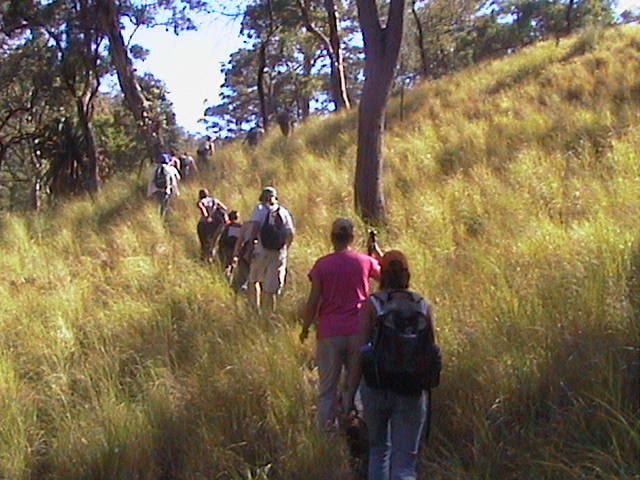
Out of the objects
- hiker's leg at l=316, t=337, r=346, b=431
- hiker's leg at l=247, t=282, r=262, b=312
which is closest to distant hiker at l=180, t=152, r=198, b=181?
hiker's leg at l=247, t=282, r=262, b=312

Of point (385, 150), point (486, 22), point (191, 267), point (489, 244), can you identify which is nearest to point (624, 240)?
point (489, 244)

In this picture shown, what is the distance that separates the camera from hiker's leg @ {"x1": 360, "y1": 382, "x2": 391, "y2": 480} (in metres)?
4.66

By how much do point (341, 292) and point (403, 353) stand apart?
1.28 m

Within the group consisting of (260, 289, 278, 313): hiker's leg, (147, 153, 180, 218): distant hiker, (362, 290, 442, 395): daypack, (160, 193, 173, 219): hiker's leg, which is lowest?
(260, 289, 278, 313): hiker's leg

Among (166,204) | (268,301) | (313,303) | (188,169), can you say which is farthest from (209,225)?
(188,169)

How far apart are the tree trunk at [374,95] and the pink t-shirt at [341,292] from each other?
13.8 ft

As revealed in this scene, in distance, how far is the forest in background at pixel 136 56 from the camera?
23641mm

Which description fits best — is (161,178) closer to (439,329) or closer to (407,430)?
(439,329)

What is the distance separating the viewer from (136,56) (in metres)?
29.1

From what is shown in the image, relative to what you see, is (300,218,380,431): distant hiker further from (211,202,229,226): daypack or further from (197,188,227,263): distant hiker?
(211,202,229,226): daypack

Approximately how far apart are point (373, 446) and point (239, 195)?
9700mm

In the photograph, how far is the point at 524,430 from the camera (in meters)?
4.59

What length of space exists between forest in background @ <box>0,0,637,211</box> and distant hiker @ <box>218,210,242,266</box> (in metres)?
9.42

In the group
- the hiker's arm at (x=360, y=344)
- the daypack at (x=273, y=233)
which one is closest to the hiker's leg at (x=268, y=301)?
the daypack at (x=273, y=233)
